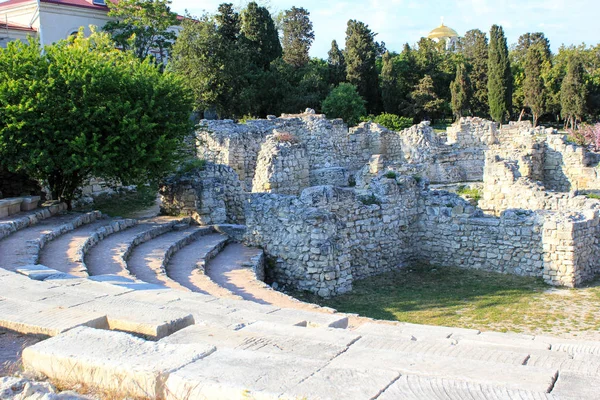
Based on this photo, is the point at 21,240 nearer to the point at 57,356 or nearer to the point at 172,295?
the point at 172,295

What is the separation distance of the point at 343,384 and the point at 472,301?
901cm

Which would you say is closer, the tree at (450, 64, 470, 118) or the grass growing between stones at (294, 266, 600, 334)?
the grass growing between stones at (294, 266, 600, 334)

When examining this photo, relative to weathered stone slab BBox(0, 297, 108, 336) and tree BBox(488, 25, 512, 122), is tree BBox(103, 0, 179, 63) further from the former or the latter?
weathered stone slab BBox(0, 297, 108, 336)

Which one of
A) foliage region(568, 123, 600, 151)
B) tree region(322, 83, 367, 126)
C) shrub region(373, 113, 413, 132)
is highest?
tree region(322, 83, 367, 126)

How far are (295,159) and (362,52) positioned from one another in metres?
30.6

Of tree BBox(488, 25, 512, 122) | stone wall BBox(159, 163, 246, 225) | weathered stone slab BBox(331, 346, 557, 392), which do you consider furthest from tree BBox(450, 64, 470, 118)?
weathered stone slab BBox(331, 346, 557, 392)

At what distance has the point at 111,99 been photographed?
606 inches

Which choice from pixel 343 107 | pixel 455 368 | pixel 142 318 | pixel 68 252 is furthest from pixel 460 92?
pixel 455 368

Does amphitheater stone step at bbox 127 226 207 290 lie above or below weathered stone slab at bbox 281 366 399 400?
below

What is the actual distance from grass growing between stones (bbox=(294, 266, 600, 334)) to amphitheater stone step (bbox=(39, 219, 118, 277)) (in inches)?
170

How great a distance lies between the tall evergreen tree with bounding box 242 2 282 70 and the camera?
43.4 m

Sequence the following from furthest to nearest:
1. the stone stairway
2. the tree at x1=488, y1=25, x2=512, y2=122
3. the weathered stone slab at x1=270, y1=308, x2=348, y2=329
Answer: the tree at x1=488, y1=25, x2=512, y2=122 → the weathered stone slab at x1=270, y1=308, x2=348, y2=329 → the stone stairway

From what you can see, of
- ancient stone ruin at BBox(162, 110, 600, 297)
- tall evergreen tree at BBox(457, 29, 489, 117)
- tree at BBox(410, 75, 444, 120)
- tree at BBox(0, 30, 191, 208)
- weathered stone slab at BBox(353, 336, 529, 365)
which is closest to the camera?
weathered stone slab at BBox(353, 336, 529, 365)

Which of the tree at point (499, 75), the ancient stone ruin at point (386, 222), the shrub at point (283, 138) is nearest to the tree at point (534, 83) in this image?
the tree at point (499, 75)
